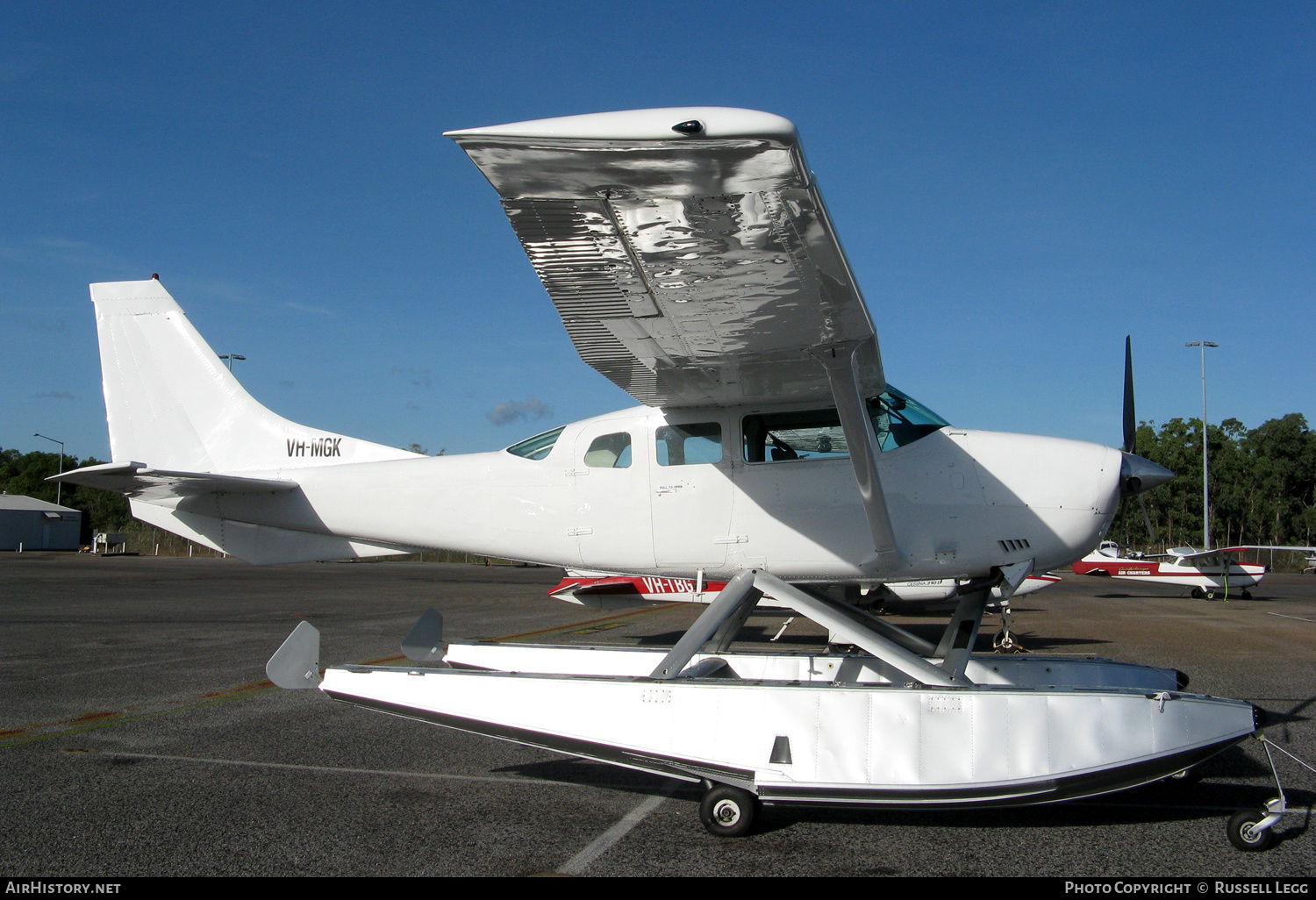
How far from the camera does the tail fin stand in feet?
26.5

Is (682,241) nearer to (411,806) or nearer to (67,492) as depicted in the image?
(411,806)

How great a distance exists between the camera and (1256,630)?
610 inches

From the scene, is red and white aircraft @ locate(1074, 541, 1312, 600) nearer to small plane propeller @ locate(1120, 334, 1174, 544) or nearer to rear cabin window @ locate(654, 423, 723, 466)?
small plane propeller @ locate(1120, 334, 1174, 544)

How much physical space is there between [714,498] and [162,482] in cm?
463

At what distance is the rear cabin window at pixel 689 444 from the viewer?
616 cm

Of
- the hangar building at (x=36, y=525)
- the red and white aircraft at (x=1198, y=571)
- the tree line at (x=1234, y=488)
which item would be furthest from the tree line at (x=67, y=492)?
the tree line at (x=1234, y=488)

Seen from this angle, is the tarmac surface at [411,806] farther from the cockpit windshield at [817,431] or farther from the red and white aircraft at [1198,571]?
the red and white aircraft at [1198,571]

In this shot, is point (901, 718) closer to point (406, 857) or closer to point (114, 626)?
point (406, 857)

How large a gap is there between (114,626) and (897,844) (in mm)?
14046

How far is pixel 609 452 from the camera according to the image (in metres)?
6.44

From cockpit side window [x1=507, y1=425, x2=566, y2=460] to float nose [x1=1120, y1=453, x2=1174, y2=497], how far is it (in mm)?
4275

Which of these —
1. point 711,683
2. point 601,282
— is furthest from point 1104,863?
point 601,282

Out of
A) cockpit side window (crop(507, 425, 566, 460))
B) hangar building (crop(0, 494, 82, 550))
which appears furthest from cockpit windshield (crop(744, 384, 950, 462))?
hangar building (crop(0, 494, 82, 550))

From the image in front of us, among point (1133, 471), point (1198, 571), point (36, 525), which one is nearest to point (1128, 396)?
point (1133, 471)
